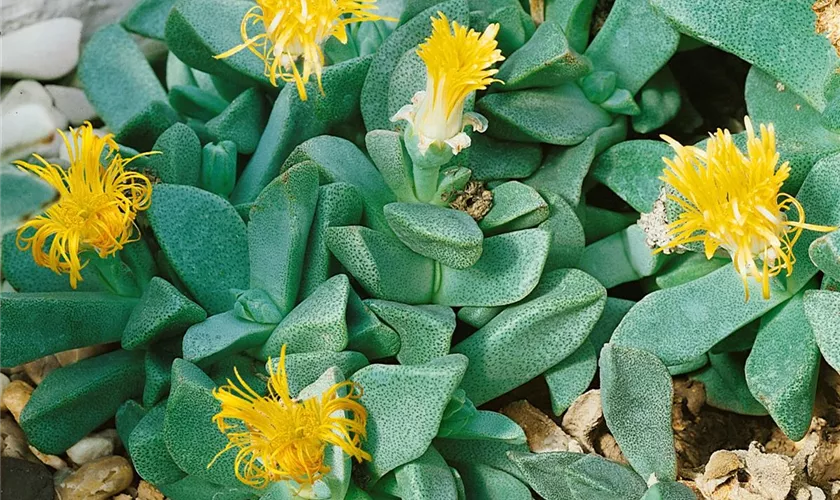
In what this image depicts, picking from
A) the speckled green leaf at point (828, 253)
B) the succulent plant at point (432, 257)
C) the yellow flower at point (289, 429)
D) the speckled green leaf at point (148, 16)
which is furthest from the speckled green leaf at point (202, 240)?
the speckled green leaf at point (828, 253)

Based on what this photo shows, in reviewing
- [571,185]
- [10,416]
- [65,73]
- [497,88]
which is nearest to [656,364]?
[571,185]

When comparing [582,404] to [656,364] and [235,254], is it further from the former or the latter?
[235,254]

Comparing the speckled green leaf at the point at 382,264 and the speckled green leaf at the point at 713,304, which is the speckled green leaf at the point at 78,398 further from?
the speckled green leaf at the point at 713,304

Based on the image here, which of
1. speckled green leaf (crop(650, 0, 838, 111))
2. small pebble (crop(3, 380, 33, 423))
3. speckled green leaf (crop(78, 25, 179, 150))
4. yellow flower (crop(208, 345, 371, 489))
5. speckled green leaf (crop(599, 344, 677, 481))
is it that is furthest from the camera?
speckled green leaf (crop(78, 25, 179, 150))

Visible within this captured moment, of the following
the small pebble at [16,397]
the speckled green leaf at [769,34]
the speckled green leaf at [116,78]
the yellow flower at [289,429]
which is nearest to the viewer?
the yellow flower at [289,429]

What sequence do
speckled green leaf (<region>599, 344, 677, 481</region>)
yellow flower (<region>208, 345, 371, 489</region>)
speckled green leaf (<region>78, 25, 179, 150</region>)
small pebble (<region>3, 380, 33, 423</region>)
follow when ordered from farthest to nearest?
speckled green leaf (<region>78, 25, 179, 150</region>) < small pebble (<region>3, 380, 33, 423</region>) < speckled green leaf (<region>599, 344, 677, 481</region>) < yellow flower (<region>208, 345, 371, 489</region>)

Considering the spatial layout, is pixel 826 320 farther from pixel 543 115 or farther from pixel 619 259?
pixel 543 115

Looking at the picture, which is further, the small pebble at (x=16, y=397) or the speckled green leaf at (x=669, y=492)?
the small pebble at (x=16, y=397)

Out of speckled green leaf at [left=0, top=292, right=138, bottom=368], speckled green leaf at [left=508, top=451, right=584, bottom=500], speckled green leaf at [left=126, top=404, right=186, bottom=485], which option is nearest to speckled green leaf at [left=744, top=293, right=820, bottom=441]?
speckled green leaf at [left=508, top=451, right=584, bottom=500]

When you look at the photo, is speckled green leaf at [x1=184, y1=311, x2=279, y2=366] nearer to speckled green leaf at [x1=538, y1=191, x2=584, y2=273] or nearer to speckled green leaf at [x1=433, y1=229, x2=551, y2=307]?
speckled green leaf at [x1=433, y1=229, x2=551, y2=307]
